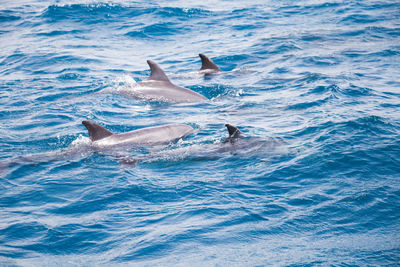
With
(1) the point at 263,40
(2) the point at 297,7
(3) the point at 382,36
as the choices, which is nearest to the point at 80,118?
(1) the point at 263,40

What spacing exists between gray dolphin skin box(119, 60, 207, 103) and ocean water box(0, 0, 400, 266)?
16.8 inches

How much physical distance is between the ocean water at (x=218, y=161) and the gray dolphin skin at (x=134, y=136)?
0.98 feet

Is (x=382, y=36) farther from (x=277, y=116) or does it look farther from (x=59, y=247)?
(x=59, y=247)

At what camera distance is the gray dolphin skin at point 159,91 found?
15117mm

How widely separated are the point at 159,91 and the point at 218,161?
595 centimetres

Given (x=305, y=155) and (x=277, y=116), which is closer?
(x=305, y=155)

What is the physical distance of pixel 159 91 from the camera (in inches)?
606

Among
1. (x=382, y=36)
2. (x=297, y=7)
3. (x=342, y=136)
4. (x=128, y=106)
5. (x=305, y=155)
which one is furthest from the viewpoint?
(x=297, y=7)

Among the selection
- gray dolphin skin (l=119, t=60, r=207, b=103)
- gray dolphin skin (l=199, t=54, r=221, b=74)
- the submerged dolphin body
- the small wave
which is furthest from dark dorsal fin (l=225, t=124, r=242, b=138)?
the small wave

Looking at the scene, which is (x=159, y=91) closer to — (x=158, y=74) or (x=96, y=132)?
(x=158, y=74)

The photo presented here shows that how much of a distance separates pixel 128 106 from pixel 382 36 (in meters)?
12.9

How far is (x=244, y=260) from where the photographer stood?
6.96 meters

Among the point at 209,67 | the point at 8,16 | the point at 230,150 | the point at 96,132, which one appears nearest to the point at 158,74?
the point at 209,67

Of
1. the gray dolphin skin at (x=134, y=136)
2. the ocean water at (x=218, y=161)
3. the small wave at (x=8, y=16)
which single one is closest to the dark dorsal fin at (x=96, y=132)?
the gray dolphin skin at (x=134, y=136)
